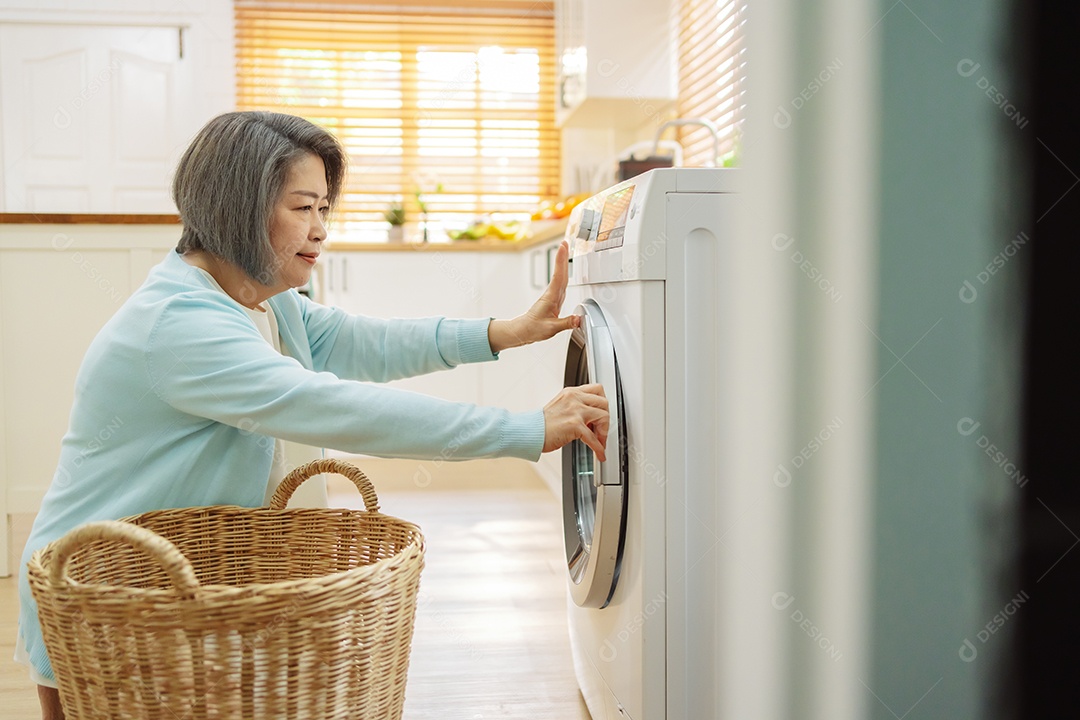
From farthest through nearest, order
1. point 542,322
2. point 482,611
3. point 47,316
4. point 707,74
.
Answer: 1. point 707,74
2. point 47,316
3. point 482,611
4. point 542,322

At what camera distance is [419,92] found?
16.2 feet

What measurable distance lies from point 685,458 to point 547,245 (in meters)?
2.20

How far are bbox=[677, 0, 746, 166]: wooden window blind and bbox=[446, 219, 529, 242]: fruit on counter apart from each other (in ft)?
3.60

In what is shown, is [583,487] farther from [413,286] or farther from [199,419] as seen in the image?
[413,286]

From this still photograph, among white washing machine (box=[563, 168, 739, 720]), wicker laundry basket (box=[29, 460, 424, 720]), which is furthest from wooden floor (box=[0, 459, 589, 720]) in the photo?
wicker laundry basket (box=[29, 460, 424, 720])

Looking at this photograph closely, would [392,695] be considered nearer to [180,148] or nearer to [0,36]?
[180,148]

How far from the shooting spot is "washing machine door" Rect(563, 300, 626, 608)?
1184mm

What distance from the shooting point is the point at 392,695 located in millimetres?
962

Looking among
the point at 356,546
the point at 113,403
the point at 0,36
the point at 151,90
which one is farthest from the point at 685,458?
the point at 0,36

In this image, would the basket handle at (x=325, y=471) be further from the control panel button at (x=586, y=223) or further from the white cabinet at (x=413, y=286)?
the white cabinet at (x=413, y=286)

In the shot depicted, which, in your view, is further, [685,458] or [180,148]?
[180,148]

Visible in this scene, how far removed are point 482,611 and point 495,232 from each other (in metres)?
2.70

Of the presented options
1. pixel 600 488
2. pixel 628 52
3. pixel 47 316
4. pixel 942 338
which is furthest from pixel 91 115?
pixel 942 338

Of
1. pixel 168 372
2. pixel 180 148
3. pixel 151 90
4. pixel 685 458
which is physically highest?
pixel 151 90
